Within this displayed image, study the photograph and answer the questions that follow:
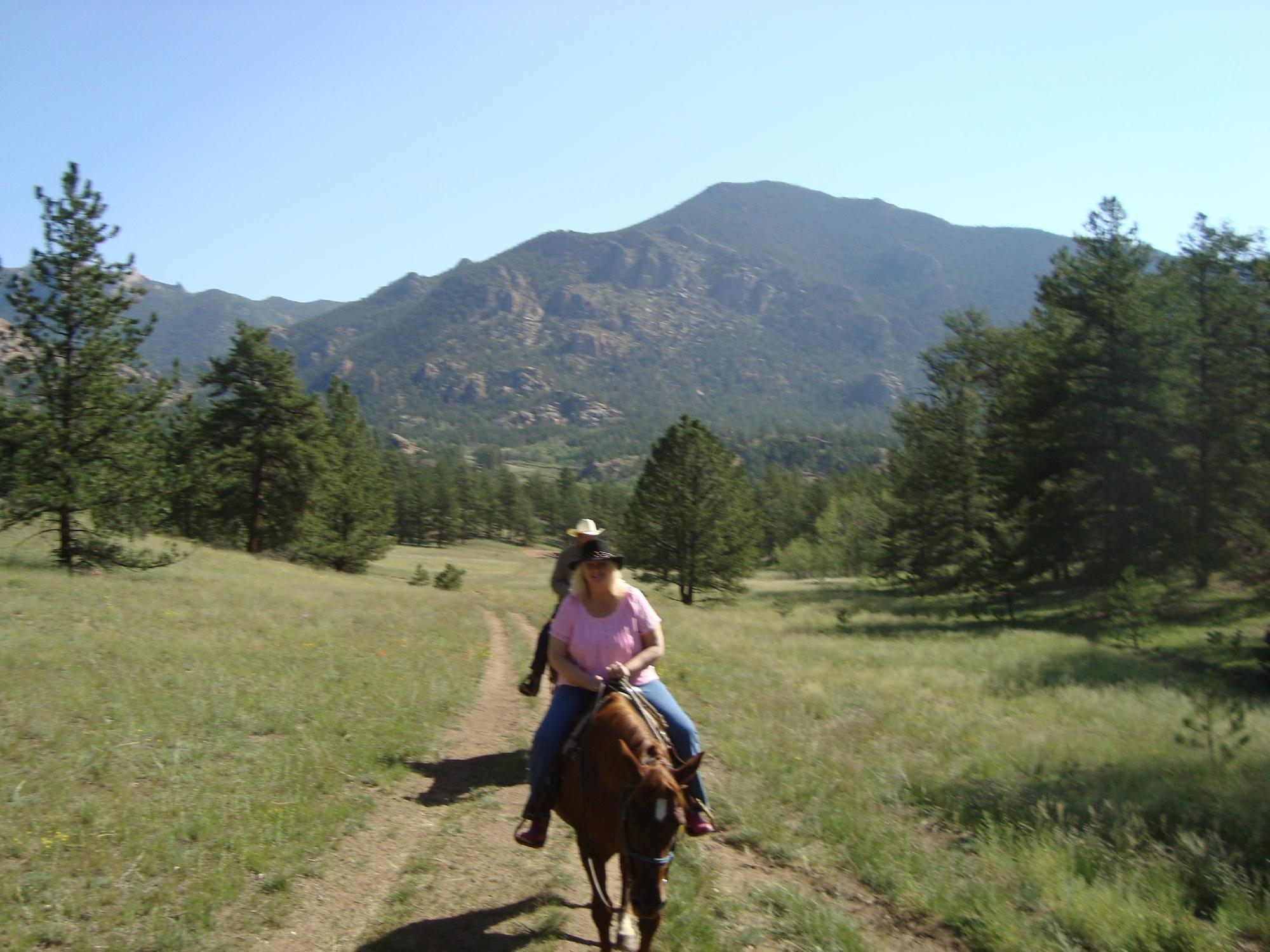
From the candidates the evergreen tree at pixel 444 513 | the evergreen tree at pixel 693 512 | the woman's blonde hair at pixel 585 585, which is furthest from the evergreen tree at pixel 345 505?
the evergreen tree at pixel 444 513

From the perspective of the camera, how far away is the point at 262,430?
137ft

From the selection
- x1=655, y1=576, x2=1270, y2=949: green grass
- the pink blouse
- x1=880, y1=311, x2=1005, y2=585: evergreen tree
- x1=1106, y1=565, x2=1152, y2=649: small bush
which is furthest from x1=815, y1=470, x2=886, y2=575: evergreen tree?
the pink blouse

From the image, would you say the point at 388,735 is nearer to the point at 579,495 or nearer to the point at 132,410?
the point at 132,410

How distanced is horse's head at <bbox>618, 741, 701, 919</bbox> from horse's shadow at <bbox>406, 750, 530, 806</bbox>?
455 centimetres

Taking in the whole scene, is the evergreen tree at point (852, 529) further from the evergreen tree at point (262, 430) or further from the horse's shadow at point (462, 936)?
the horse's shadow at point (462, 936)

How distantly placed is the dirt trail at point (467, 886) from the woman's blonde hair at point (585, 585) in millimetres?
2676

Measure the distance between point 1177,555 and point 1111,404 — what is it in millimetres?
6098

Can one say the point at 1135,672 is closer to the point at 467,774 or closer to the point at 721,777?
the point at 721,777

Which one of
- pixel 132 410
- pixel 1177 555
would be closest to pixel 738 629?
pixel 1177 555

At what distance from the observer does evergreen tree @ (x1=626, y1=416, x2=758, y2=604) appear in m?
39.9

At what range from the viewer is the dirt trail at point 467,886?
588 centimetres

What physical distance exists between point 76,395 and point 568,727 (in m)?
21.9

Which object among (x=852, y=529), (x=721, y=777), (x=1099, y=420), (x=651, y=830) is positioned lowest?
(x=852, y=529)

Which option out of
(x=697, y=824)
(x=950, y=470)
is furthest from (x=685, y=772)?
(x=950, y=470)
